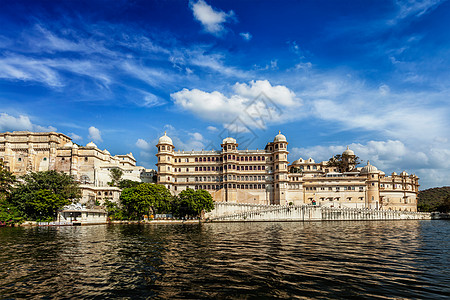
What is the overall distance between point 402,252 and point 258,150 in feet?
197

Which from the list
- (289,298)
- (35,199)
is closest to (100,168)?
(35,199)

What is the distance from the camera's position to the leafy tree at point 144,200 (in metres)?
59.6

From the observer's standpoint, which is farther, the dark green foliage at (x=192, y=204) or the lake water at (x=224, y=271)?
the dark green foliage at (x=192, y=204)

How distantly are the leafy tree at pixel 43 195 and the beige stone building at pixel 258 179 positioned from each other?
24494 mm

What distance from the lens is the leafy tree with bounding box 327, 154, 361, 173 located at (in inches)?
3880

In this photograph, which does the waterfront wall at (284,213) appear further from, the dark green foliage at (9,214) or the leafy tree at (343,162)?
the dark green foliage at (9,214)

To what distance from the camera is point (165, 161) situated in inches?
3147

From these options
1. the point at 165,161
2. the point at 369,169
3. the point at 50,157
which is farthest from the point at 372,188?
the point at 50,157

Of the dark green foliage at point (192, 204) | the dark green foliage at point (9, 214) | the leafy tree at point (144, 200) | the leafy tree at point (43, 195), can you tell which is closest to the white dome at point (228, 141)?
the dark green foliage at point (192, 204)

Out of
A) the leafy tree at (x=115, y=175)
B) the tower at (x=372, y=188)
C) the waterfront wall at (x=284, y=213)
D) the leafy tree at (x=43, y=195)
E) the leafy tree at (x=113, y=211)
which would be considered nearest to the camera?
the leafy tree at (x=43, y=195)

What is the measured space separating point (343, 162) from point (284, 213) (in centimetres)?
4119

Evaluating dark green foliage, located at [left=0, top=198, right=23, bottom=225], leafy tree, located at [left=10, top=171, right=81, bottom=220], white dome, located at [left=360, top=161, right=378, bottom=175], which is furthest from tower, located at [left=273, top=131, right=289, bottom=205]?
dark green foliage, located at [left=0, top=198, right=23, bottom=225]

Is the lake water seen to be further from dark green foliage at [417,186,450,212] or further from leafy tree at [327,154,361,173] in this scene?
dark green foliage at [417,186,450,212]

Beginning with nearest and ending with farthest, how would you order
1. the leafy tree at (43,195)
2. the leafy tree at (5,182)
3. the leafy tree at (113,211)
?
the leafy tree at (43,195), the leafy tree at (5,182), the leafy tree at (113,211)
